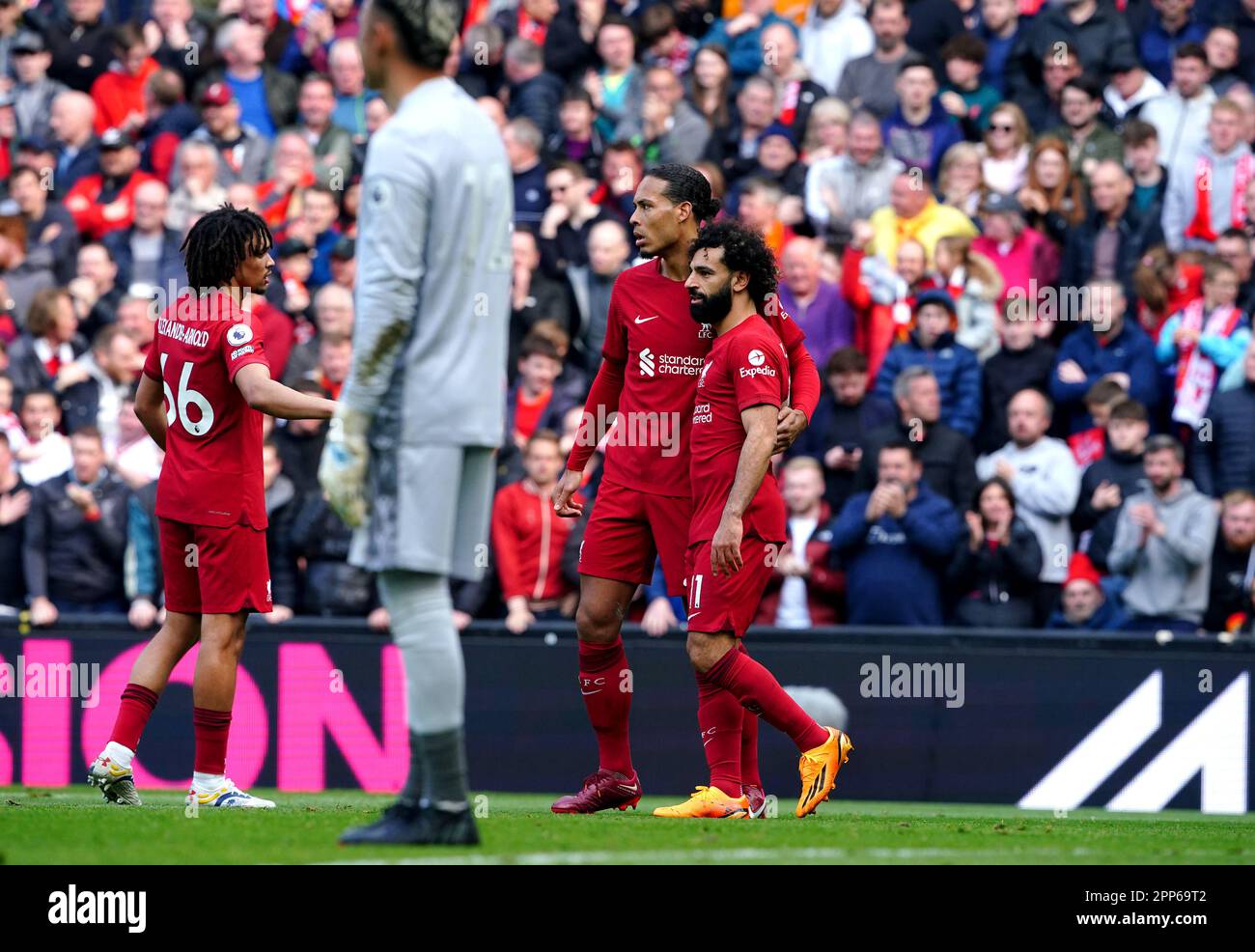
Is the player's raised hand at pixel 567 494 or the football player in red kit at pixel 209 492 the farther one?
the player's raised hand at pixel 567 494

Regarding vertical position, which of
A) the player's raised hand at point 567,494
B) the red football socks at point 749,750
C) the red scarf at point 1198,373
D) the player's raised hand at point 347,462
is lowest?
the red football socks at point 749,750

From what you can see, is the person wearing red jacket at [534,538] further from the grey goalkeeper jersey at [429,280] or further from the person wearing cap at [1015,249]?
the grey goalkeeper jersey at [429,280]

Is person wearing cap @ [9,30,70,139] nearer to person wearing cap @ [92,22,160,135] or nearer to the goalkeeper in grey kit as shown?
person wearing cap @ [92,22,160,135]

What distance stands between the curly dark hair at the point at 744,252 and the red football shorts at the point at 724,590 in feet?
3.43

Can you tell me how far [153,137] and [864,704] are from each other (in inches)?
315

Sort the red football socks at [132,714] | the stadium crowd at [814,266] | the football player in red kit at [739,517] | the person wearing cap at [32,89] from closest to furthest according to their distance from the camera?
1. the football player in red kit at [739,517]
2. the red football socks at [132,714]
3. the stadium crowd at [814,266]
4. the person wearing cap at [32,89]

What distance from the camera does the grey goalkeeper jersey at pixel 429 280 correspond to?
234 inches

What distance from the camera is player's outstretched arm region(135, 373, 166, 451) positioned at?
829cm

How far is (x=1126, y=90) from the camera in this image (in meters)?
14.8

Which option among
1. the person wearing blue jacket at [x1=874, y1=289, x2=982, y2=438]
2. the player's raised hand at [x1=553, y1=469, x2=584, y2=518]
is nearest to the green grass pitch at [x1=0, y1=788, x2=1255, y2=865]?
the player's raised hand at [x1=553, y1=469, x2=584, y2=518]

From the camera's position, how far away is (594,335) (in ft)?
44.9

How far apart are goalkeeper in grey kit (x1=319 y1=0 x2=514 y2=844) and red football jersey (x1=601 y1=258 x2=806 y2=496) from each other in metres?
2.36

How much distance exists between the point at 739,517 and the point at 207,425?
2167mm

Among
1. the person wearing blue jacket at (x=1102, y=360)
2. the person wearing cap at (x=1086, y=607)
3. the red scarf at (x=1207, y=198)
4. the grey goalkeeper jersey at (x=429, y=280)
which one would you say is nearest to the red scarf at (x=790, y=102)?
the red scarf at (x=1207, y=198)
